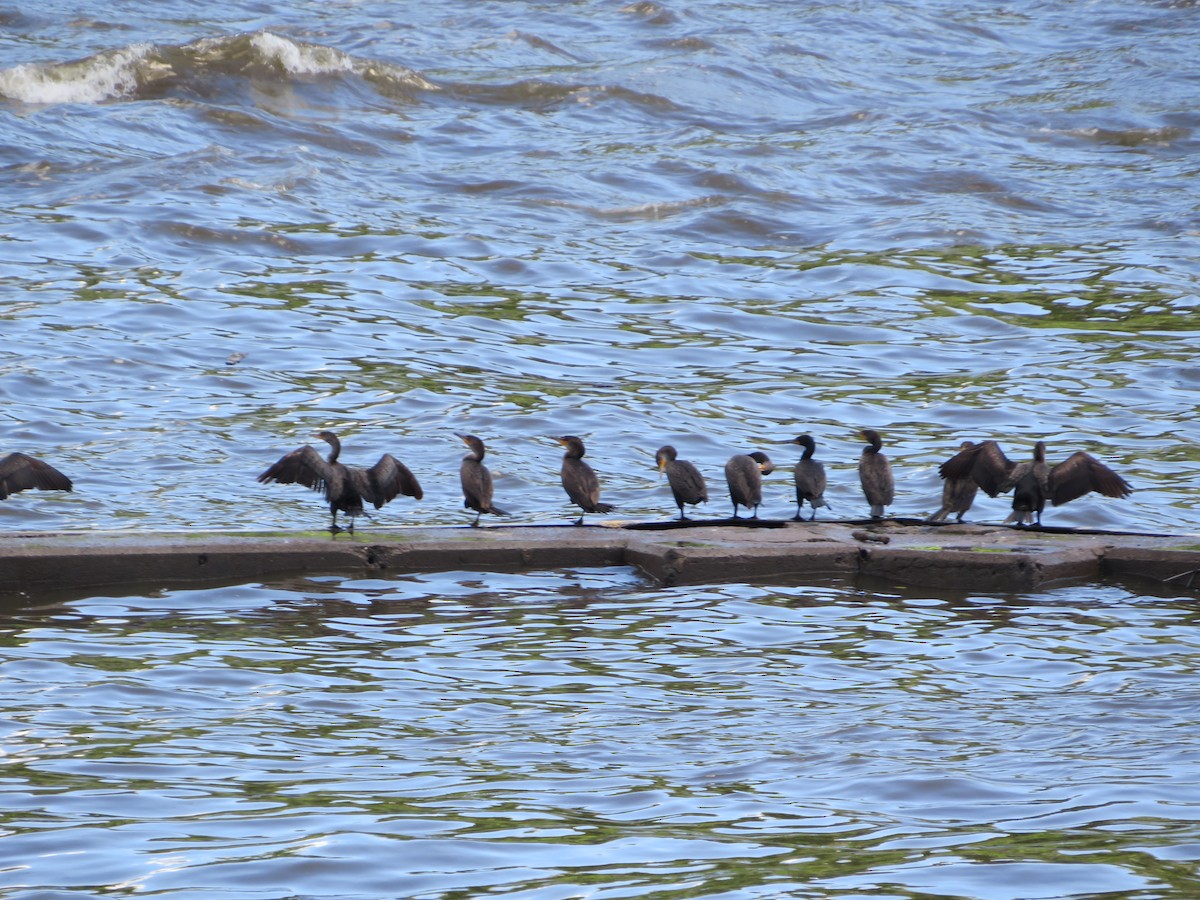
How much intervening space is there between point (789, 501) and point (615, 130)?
1322 cm

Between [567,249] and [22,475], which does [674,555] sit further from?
[567,249]

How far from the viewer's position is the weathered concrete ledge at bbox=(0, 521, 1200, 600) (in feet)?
30.8

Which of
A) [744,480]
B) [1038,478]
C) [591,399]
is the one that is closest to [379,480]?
[744,480]

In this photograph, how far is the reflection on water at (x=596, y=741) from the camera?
561 centimetres

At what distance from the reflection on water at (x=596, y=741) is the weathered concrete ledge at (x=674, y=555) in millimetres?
192

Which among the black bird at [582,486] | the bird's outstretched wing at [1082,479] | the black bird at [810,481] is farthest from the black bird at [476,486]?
the bird's outstretched wing at [1082,479]

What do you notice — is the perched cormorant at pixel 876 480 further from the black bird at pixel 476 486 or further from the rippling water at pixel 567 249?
the black bird at pixel 476 486

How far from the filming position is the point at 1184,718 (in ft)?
23.7

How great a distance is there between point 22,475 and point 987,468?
5574 mm

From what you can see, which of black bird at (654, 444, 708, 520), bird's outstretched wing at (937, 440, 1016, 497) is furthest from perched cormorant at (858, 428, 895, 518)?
black bird at (654, 444, 708, 520)

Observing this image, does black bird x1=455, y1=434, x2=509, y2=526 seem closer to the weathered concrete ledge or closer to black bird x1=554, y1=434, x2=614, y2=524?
the weathered concrete ledge

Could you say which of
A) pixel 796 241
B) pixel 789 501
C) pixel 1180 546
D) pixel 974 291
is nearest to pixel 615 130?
pixel 796 241

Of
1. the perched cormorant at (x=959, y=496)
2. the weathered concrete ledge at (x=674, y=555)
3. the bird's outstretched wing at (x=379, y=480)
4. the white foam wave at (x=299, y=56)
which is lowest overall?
the weathered concrete ledge at (x=674, y=555)

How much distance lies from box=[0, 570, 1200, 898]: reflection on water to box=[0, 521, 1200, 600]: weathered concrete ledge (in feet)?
0.63
